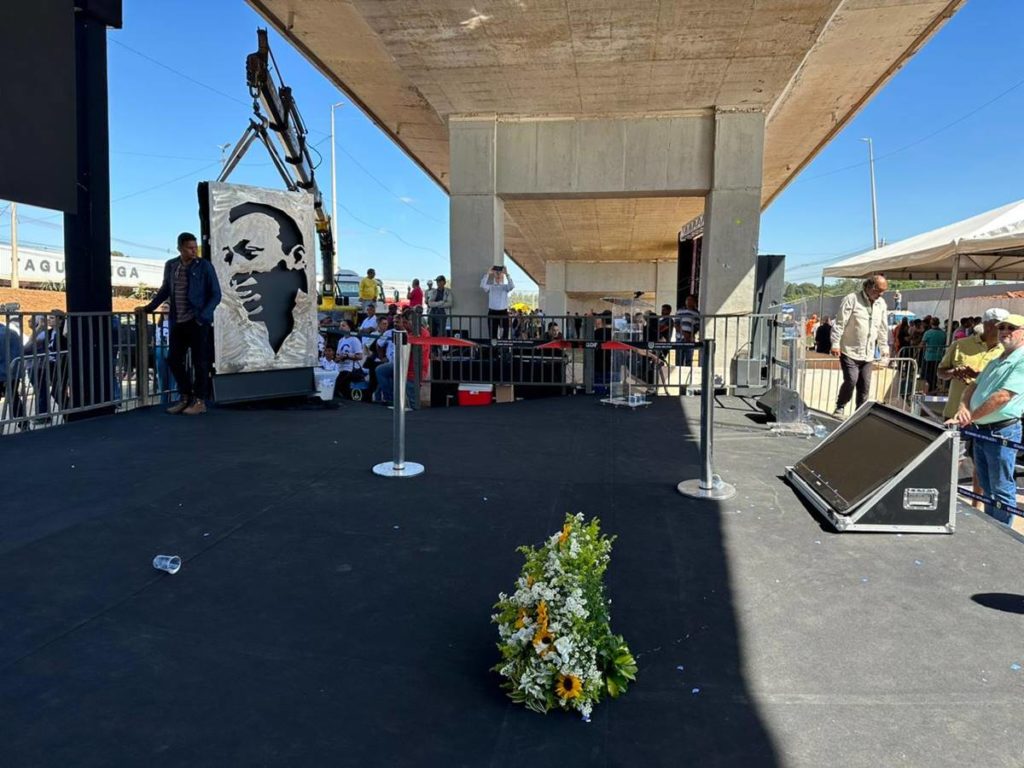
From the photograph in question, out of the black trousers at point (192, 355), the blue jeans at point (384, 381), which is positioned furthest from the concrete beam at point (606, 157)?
the black trousers at point (192, 355)

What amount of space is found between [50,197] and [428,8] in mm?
5036

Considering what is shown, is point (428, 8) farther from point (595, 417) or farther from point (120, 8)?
point (595, 417)

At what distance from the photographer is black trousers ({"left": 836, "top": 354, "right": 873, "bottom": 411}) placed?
8422mm

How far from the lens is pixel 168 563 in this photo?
10.7ft

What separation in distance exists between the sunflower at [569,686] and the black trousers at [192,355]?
694 centimetres

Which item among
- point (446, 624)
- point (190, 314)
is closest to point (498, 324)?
point (190, 314)

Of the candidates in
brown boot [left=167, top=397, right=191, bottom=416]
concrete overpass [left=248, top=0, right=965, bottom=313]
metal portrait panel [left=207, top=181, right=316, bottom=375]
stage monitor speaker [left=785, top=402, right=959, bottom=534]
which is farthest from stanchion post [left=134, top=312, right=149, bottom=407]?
stage monitor speaker [left=785, top=402, right=959, bottom=534]

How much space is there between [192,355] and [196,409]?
0.69 meters

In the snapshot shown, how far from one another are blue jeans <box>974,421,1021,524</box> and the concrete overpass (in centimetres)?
544

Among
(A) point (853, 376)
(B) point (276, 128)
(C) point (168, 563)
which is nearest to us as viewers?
(C) point (168, 563)

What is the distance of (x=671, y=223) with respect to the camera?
890 inches

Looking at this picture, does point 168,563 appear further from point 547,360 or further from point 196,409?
point 547,360

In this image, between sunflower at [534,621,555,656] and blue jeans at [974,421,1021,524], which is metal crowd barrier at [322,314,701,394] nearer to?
blue jeans at [974,421,1021,524]

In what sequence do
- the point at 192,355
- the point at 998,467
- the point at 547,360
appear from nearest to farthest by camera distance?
1. the point at 998,467
2. the point at 192,355
3. the point at 547,360
